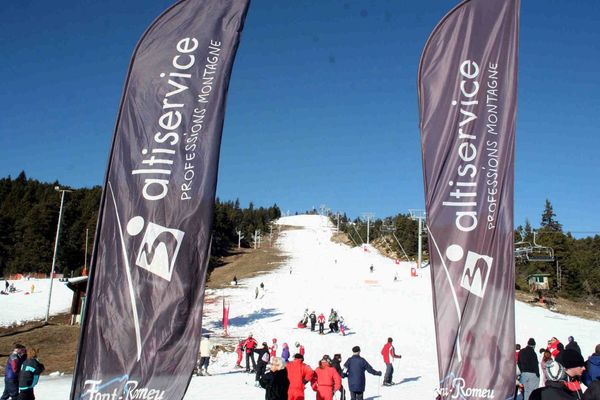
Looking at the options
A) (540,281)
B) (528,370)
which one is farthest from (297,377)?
(540,281)

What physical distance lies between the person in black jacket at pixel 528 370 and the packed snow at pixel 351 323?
123 inches

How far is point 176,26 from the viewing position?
7.00 meters

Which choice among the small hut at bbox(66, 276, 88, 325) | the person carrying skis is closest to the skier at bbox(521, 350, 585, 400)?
the person carrying skis

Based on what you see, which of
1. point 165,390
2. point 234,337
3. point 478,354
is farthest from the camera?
point 234,337

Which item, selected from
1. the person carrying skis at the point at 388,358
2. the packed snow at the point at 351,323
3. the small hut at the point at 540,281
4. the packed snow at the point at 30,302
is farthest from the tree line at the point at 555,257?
the person carrying skis at the point at 388,358

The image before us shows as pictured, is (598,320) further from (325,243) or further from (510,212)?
(325,243)

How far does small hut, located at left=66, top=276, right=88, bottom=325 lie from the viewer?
1111 inches

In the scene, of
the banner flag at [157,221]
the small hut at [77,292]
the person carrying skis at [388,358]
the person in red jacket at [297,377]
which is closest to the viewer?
the banner flag at [157,221]

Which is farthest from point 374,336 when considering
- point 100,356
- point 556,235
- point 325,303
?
point 556,235

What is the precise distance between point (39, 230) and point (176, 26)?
3290 inches

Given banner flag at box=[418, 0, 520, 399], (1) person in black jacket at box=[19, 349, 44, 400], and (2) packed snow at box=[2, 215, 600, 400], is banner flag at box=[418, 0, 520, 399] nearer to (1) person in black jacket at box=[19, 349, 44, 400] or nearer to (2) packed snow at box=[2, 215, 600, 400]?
(1) person in black jacket at box=[19, 349, 44, 400]

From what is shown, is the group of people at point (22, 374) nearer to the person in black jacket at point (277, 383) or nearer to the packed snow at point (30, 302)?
the person in black jacket at point (277, 383)

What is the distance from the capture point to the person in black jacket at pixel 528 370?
10.8 m

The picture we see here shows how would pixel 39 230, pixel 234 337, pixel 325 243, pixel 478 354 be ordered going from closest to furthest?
pixel 478 354 → pixel 234 337 → pixel 39 230 → pixel 325 243
